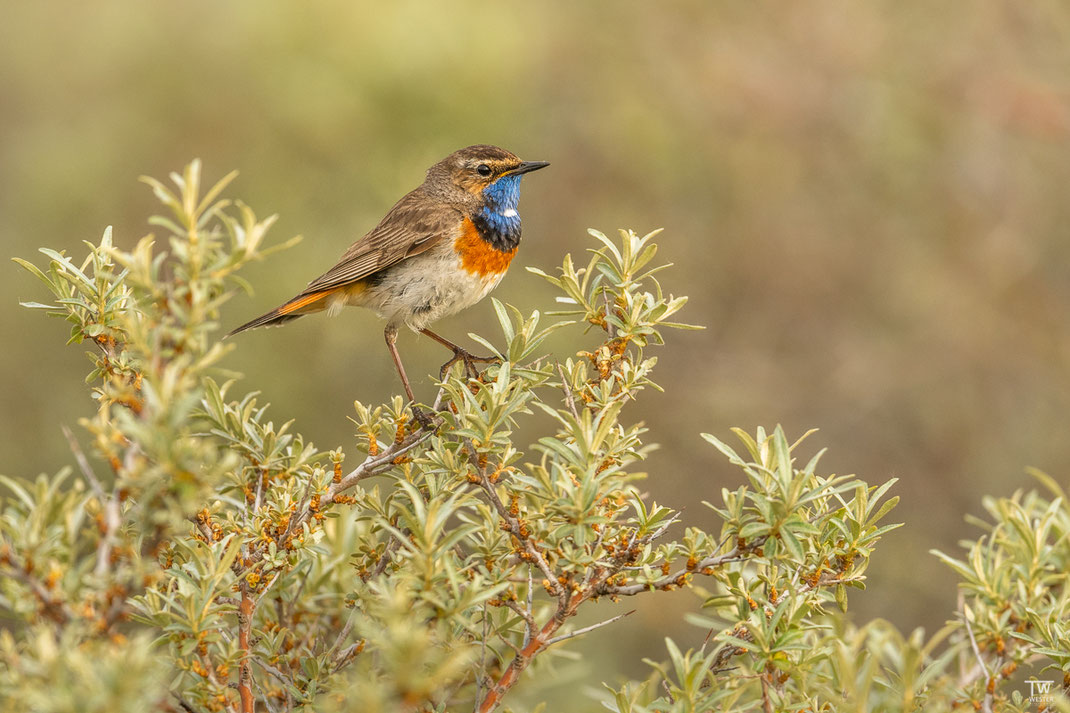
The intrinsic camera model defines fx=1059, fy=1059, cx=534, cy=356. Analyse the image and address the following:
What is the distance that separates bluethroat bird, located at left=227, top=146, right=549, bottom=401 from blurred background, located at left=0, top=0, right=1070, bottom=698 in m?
2.53

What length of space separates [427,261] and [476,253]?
20cm

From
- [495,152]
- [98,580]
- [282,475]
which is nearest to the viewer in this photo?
[98,580]

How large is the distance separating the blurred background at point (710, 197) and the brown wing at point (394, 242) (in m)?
2.57

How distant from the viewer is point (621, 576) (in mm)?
2246

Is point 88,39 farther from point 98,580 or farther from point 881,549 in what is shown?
point 98,580

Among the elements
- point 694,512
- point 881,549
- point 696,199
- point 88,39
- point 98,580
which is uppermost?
point 88,39

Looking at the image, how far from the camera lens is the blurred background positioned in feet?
24.3

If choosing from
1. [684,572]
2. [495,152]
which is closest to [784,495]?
[684,572]

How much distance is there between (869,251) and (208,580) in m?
7.40

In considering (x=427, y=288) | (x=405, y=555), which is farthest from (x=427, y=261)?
(x=405, y=555)

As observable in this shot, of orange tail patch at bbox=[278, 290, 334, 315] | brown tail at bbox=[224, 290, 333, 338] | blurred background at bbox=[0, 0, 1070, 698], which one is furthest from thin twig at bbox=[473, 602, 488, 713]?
blurred background at bbox=[0, 0, 1070, 698]

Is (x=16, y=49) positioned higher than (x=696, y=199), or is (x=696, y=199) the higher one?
(x=16, y=49)

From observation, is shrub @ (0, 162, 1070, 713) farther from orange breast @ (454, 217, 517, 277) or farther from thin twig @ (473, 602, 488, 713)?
orange breast @ (454, 217, 517, 277)

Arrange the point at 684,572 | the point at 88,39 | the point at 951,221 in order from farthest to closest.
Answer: the point at 88,39 < the point at 951,221 < the point at 684,572
